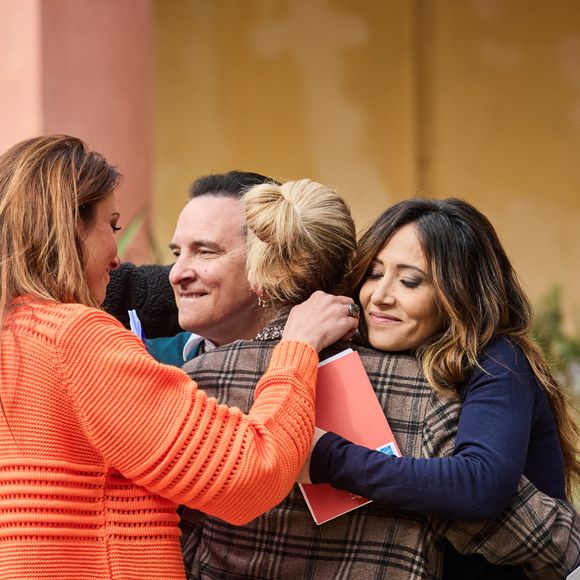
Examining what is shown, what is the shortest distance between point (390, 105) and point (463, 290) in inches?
131

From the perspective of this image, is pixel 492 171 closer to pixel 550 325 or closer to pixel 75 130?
pixel 550 325

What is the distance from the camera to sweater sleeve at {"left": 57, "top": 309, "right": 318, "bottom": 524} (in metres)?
1.96

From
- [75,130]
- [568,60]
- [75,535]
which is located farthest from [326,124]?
[75,535]

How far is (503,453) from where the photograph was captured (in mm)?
2121

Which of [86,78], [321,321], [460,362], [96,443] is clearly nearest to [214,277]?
[321,321]

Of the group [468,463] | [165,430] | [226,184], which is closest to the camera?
[165,430]

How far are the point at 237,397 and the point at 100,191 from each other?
52 cm

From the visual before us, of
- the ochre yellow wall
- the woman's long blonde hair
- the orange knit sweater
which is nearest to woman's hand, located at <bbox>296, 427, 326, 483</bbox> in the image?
the orange knit sweater

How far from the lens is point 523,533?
2172 mm

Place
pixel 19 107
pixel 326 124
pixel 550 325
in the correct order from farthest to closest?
pixel 326 124 → pixel 550 325 → pixel 19 107

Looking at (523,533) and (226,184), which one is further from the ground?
(226,184)

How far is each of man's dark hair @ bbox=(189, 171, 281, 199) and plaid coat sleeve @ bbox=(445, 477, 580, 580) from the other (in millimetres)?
1322

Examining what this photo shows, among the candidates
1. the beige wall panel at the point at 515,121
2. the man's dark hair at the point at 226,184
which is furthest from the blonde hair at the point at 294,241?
the beige wall panel at the point at 515,121

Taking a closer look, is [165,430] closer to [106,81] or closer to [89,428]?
[89,428]
